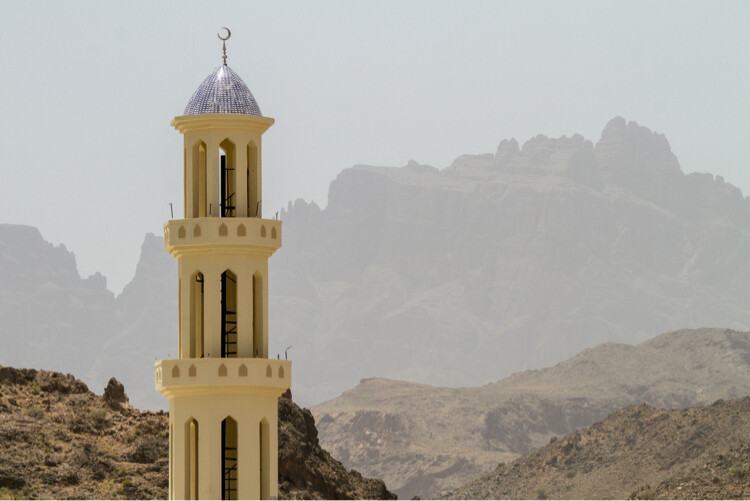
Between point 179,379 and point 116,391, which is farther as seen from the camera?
point 116,391

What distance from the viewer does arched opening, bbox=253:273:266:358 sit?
28.9 metres

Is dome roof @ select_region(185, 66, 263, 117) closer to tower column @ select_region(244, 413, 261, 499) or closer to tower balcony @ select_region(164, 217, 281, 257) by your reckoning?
tower balcony @ select_region(164, 217, 281, 257)

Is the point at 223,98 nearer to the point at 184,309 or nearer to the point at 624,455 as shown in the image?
the point at 184,309

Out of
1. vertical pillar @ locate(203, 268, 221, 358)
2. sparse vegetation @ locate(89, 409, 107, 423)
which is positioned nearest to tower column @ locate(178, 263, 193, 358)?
vertical pillar @ locate(203, 268, 221, 358)

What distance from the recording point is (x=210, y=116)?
28.9 m

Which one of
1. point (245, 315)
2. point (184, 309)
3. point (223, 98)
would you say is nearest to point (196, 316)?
point (184, 309)

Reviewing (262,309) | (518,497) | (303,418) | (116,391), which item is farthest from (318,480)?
(262,309)

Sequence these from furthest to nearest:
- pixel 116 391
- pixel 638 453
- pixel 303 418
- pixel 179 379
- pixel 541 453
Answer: pixel 541 453 < pixel 638 453 < pixel 303 418 < pixel 116 391 < pixel 179 379

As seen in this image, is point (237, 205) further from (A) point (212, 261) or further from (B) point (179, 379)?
(B) point (179, 379)

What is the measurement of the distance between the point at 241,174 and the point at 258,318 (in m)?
2.72

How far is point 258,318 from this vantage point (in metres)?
29.1

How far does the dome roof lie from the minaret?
19 mm

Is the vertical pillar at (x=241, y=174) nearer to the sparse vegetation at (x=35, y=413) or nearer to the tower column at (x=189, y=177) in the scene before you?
the tower column at (x=189, y=177)

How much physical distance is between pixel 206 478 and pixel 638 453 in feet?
419
